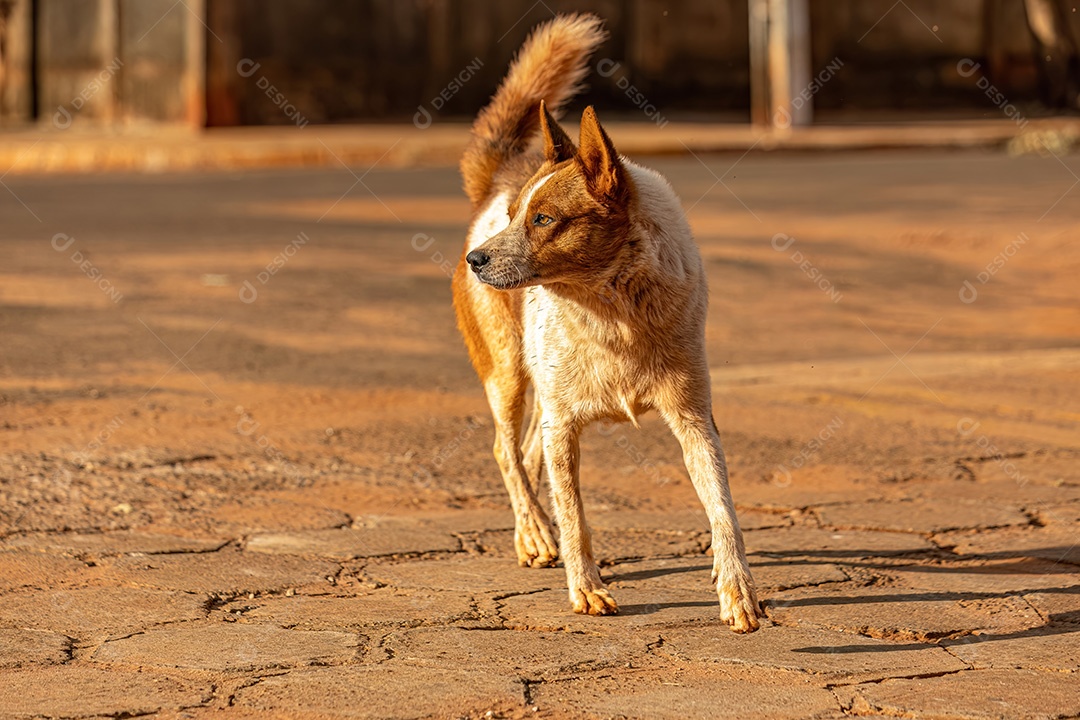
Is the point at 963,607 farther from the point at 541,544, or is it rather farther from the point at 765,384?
the point at 765,384

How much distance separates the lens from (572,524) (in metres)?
4.21

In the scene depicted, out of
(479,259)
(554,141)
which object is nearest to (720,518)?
(479,259)

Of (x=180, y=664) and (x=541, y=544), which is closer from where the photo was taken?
(x=180, y=664)

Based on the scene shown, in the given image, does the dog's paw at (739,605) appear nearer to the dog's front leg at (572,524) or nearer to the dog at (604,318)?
the dog at (604,318)

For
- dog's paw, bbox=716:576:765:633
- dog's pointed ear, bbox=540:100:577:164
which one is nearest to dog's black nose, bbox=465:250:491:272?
dog's pointed ear, bbox=540:100:577:164

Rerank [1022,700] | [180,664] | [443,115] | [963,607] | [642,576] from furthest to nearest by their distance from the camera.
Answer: [443,115] → [642,576] → [963,607] → [180,664] → [1022,700]

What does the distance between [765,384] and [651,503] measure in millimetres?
1783

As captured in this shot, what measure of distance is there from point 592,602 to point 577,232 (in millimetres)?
941

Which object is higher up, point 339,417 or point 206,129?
point 206,129

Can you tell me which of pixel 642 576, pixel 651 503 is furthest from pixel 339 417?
pixel 642 576

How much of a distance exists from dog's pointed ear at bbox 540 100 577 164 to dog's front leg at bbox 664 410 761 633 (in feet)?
2.50

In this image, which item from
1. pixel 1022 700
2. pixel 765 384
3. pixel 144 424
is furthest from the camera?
pixel 765 384

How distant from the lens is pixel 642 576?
14.5ft

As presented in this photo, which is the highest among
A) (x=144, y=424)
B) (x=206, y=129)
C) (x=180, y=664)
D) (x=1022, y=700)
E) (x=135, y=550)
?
(x=206, y=129)
